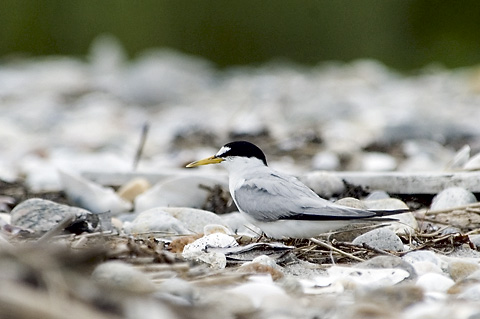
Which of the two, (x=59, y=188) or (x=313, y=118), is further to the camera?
(x=313, y=118)

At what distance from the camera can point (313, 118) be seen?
7.31 metres

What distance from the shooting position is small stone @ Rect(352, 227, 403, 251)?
259 centimetres

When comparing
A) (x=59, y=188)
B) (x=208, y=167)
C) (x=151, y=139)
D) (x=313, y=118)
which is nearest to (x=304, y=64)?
(x=313, y=118)

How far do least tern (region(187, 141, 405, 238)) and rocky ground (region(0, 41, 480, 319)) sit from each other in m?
0.07

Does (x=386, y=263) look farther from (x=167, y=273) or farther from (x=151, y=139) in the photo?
(x=151, y=139)

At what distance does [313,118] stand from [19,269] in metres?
5.85

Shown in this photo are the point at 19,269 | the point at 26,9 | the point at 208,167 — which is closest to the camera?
the point at 19,269

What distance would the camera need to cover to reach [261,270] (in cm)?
218

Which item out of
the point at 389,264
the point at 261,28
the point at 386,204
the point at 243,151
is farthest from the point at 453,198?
the point at 261,28

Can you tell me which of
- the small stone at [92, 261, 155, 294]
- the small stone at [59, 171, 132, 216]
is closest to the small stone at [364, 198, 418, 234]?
the small stone at [59, 171, 132, 216]

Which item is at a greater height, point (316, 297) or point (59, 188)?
point (59, 188)

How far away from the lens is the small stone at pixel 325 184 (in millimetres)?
3539

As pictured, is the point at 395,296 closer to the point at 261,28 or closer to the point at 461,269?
the point at 461,269

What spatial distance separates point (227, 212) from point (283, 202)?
0.87 m
